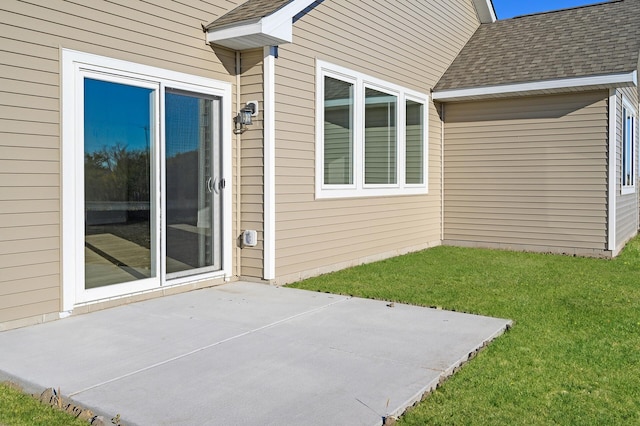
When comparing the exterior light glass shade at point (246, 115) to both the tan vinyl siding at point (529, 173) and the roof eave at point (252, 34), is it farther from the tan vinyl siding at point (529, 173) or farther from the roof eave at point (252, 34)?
the tan vinyl siding at point (529, 173)

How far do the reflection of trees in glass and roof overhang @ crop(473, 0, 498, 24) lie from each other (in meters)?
8.91

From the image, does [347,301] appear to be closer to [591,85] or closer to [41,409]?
[41,409]

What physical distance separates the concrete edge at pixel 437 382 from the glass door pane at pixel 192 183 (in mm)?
3131

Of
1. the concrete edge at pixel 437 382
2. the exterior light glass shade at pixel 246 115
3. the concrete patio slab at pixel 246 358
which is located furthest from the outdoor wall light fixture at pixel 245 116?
the concrete edge at pixel 437 382

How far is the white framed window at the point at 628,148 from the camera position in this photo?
1015 cm

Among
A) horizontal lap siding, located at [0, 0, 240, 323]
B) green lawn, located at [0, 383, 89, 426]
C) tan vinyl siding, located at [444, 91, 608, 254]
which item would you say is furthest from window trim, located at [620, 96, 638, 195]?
green lawn, located at [0, 383, 89, 426]

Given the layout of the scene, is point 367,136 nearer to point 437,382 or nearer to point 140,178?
point 140,178

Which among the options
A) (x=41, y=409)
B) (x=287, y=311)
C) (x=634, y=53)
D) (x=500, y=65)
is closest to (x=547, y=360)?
(x=287, y=311)

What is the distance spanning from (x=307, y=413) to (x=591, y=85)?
7607 mm

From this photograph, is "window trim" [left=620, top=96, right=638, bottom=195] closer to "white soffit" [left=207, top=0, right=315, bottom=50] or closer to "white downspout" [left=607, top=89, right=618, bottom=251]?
"white downspout" [left=607, top=89, right=618, bottom=251]

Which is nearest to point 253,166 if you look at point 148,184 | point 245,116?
point 245,116

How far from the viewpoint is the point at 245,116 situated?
20.7 ft

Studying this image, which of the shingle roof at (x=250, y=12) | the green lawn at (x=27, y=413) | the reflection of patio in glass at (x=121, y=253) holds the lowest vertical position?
the green lawn at (x=27, y=413)

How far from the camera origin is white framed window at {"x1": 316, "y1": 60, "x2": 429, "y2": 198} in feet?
23.8
